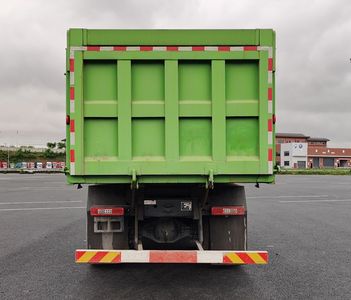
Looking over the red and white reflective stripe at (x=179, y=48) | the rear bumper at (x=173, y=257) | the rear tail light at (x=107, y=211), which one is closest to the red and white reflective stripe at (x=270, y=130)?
the red and white reflective stripe at (x=179, y=48)

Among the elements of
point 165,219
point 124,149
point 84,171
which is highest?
point 124,149

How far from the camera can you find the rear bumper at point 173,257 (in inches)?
163

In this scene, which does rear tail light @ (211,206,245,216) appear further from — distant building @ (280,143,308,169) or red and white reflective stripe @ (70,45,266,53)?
distant building @ (280,143,308,169)

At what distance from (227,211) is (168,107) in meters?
1.70

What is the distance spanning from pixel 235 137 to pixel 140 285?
238cm

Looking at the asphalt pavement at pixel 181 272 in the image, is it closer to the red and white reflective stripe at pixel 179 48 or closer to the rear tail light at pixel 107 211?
the rear tail light at pixel 107 211

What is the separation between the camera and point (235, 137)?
4.43 m

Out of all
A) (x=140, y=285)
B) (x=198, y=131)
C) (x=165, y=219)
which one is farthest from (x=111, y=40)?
(x=140, y=285)

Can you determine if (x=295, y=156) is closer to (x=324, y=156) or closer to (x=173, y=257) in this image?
(x=324, y=156)

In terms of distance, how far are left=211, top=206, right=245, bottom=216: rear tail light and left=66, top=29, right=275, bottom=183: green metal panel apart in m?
0.68

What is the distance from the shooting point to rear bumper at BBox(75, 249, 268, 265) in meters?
4.13

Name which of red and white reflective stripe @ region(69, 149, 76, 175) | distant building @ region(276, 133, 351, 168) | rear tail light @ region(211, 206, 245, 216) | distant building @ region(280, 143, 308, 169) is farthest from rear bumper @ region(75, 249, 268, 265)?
distant building @ region(276, 133, 351, 168)

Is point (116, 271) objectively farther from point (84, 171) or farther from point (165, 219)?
point (84, 171)

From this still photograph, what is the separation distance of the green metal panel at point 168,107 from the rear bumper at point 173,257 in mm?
876
